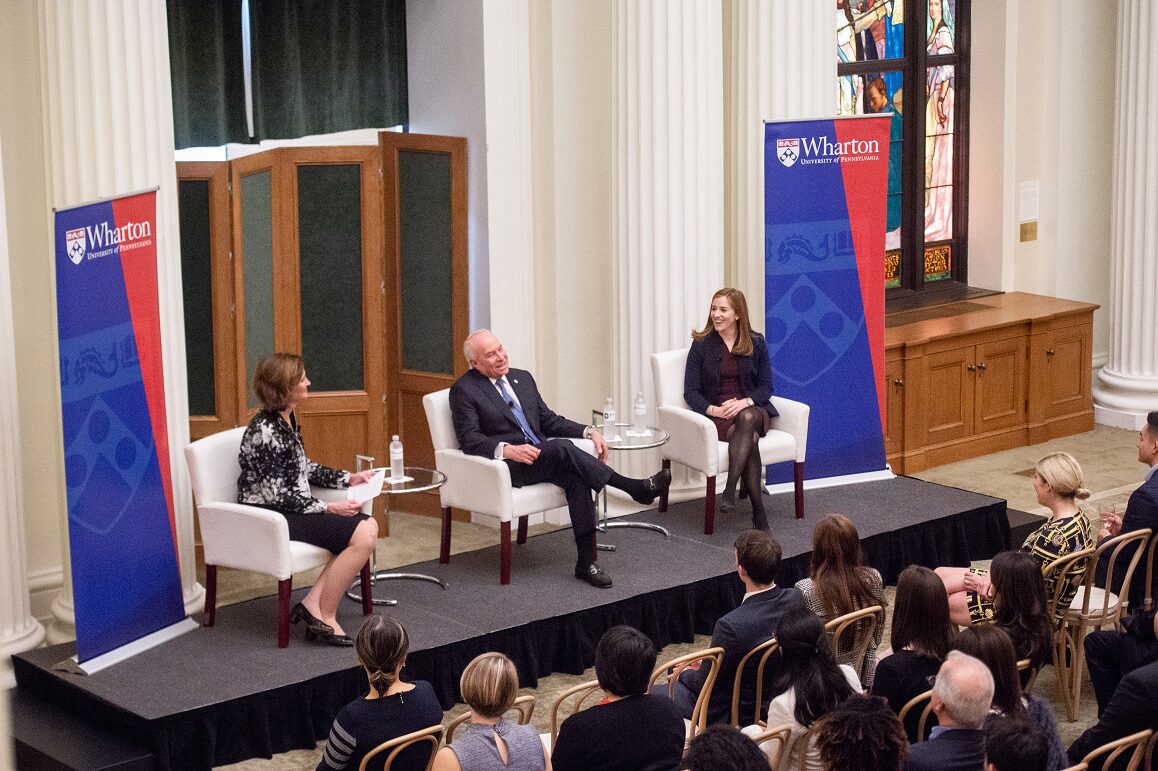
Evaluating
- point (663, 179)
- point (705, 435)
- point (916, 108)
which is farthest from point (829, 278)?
point (916, 108)

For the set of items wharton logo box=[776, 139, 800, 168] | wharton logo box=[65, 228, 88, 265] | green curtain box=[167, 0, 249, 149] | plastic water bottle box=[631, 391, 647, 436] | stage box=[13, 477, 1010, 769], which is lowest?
stage box=[13, 477, 1010, 769]

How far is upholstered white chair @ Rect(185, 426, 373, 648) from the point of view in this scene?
560 cm

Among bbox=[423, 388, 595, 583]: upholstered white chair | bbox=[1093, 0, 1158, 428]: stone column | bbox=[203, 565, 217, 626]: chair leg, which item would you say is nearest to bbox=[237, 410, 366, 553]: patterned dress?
bbox=[203, 565, 217, 626]: chair leg

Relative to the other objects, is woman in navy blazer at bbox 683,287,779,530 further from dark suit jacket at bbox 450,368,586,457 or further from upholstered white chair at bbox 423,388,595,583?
dark suit jacket at bbox 450,368,586,457

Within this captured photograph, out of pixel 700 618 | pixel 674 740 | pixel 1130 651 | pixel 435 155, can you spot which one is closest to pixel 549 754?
pixel 674 740

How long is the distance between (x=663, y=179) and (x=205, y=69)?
7.25 feet

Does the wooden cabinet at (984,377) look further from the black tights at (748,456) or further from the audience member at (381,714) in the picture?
the audience member at (381,714)

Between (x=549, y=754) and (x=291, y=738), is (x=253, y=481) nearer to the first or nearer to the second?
(x=291, y=738)

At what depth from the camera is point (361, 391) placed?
769 centimetres

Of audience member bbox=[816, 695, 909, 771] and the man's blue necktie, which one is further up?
the man's blue necktie

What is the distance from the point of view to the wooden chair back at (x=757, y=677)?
4.49 meters

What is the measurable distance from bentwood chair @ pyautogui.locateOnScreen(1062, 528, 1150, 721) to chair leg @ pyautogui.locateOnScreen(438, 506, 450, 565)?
2532 millimetres

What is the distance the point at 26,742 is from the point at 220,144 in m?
3.06

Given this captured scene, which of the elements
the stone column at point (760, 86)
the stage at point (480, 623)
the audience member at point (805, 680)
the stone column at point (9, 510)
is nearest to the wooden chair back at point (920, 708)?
the audience member at point (805, 680)
